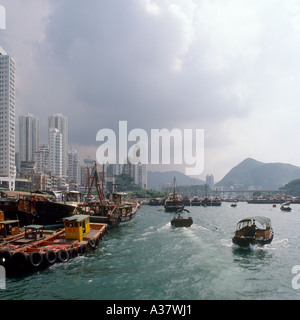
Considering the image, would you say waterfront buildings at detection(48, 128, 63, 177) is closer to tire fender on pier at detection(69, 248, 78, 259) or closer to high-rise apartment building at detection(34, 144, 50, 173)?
high-rise apartment building at detection(34, 144, 50, 173)

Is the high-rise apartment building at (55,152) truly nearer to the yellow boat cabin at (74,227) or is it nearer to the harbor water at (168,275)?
the harbor water at (168,275)

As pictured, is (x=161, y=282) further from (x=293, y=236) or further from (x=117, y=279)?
(x=293, y=236)

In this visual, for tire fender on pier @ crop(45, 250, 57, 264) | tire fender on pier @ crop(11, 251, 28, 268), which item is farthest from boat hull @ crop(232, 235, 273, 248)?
tire fender on pier @ crop(11, 251, 28, 268)

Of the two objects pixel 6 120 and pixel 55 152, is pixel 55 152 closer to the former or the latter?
pixel 55 152

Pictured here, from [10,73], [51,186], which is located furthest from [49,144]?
[10,73]

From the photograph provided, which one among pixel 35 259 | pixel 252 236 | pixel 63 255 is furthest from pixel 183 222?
pixel 35 259

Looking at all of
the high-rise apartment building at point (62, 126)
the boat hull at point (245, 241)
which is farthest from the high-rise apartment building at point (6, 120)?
the boat hull at point (245, 241)
